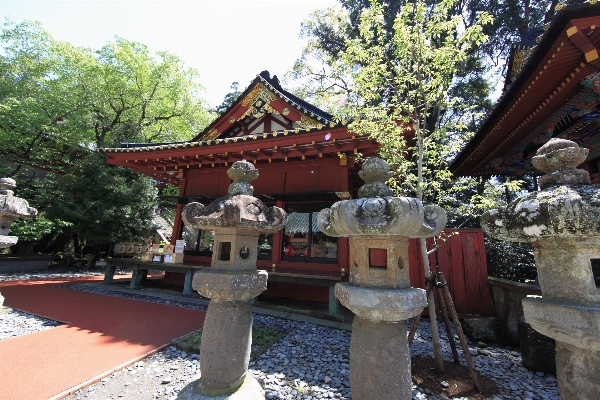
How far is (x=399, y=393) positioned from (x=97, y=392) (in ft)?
9.82

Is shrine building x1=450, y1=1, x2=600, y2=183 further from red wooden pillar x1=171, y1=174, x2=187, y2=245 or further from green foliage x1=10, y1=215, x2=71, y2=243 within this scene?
green foliage x1=10, y1=215, x2=71, y2=243

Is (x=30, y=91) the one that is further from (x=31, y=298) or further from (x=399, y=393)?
(x=399, y=393)

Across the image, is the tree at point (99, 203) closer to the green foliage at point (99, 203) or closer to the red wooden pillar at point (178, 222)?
the green foliage at point (99, 203)

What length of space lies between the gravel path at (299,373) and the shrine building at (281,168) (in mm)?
1835

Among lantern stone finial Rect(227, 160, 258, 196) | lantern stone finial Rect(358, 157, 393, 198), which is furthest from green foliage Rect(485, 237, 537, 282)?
lantern stone finial Rect(227, 160, 258, 196)

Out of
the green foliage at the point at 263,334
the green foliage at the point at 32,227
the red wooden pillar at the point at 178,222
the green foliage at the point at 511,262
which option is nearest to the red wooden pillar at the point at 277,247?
the green foliage at the point at 263,334

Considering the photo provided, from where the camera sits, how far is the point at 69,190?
11117 millimetres

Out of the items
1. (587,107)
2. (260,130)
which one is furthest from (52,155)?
(587,107)

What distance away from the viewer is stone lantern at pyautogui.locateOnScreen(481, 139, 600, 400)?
1.29 m

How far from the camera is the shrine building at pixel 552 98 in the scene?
2728 millimetres

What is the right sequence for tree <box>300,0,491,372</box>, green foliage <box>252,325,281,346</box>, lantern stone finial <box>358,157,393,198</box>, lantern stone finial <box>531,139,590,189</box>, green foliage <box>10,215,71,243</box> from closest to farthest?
lantern stone finial <box>531,139,590,189</box> < lantern stone finial <box>358,157,393,198</box> < tree <box>300,0,491,372</box> < green foliage <box>252,325,281,346</box> < green foliage <box>10,215,71,243</box>

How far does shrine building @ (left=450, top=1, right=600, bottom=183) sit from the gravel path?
367 centimetres

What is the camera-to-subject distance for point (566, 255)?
1.44 metres

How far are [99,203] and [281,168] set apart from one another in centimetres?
889
